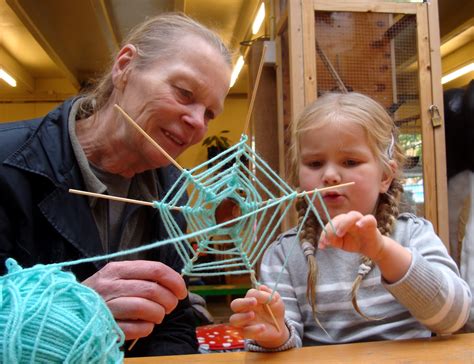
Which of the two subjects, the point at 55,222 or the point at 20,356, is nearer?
the point at 20,356

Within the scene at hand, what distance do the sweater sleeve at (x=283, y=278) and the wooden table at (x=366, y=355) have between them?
20 cm

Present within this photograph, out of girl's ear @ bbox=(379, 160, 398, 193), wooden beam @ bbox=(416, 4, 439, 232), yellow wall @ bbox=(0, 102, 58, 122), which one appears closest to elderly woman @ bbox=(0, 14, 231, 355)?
girl's ear @ bbox=(379, 160, 398, 193)

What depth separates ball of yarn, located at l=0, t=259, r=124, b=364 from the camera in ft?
1.46

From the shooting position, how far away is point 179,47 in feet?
3.35

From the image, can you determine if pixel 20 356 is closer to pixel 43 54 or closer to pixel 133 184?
pixel 133 184

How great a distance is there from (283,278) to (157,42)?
60 cm

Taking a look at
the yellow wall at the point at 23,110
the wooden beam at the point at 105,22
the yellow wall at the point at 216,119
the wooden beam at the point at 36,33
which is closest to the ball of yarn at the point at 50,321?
the wooden beam at the point at 105,22

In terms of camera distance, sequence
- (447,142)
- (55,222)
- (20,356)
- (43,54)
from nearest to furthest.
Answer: (20,356)
(55,222)
(447,142)
(43,54)

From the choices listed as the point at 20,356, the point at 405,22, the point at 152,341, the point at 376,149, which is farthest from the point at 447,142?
the point at 20,356

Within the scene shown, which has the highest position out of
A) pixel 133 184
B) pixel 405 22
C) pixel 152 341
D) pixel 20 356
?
pixel 405 22

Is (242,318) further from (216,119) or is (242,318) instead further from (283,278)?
(216,119)

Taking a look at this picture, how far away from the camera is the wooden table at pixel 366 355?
768 mm

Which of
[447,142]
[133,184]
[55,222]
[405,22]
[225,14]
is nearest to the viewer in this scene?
[55,222]

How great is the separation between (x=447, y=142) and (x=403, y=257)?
3.57 feet
